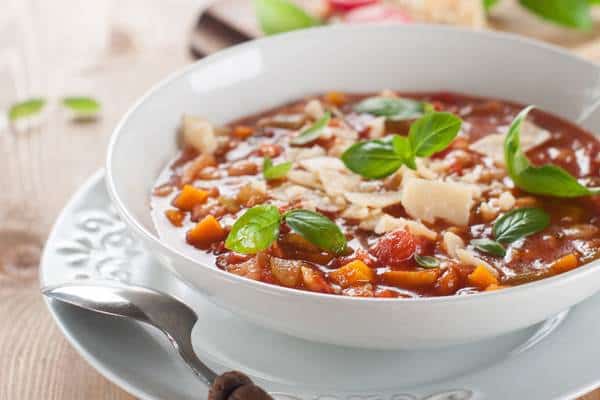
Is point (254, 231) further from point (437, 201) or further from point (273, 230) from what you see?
point (437, 201)

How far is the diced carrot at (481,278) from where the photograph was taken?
2.91 meters

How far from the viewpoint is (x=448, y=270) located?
116 inches

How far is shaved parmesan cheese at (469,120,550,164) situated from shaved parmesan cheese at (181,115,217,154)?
1127 mm

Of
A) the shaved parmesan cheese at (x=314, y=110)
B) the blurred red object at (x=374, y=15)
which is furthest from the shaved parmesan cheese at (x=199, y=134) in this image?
the blurred red object at (x=374, y=15)

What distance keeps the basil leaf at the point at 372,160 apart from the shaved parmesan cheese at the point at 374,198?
8 cm

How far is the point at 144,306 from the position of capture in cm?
295

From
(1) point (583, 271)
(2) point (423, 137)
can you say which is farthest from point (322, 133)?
(1) point (583, 271)

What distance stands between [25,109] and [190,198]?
1.68m

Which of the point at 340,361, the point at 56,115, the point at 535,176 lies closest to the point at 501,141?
the point at 535,176

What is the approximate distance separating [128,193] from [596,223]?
1.77 metres

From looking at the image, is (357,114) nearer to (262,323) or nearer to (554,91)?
(554,91)

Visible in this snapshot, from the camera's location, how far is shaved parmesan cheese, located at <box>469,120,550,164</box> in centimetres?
374

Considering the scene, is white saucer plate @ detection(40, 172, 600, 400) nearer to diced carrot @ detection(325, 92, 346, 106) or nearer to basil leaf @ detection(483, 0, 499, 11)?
diced carrot @ detection(325, 92, 346, 106)

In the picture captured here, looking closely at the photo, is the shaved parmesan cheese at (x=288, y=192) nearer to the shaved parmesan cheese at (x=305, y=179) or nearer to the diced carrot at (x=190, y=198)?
the shaved parmesan cheese at (x=305, y=179)
